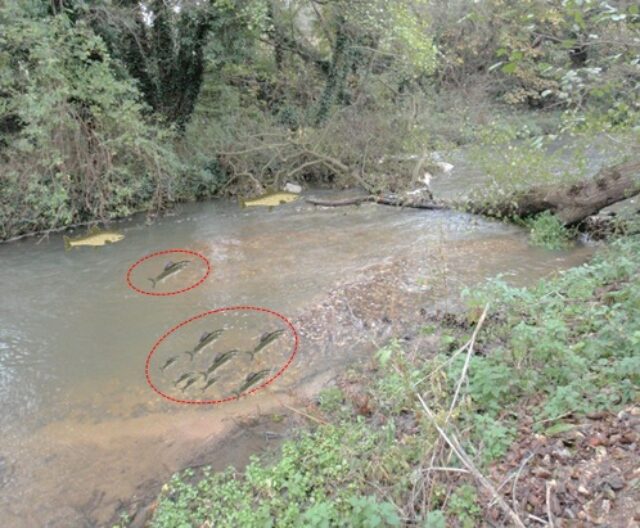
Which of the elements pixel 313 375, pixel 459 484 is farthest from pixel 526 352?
pixel 313 375

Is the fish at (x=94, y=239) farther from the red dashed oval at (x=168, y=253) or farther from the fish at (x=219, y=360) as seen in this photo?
the fish at (x=219, y=360)

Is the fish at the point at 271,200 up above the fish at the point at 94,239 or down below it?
below

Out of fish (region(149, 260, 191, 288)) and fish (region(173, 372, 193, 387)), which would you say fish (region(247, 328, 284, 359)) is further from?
fish (region(149, 260, 191, 288))

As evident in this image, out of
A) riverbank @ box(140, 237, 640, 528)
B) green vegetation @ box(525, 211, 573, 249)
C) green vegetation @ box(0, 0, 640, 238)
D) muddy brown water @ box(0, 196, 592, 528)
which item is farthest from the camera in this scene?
green vegetation @ box(0, 0, 640, 238)

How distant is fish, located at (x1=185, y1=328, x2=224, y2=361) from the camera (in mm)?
6188

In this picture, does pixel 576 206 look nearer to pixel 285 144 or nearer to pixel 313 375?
pixel 313 375

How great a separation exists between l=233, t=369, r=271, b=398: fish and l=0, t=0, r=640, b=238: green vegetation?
3581 millimetres

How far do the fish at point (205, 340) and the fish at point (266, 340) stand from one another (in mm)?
571

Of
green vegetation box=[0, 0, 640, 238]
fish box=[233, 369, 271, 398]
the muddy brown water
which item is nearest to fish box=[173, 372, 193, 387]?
the muddy brown water

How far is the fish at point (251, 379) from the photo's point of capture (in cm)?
539

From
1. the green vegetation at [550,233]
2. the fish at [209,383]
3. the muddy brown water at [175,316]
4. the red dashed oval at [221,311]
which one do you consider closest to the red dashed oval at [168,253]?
the muddy brown water at [175,316]

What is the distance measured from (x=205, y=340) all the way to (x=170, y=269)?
282 cm

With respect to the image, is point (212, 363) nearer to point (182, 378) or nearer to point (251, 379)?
point (182, 378)

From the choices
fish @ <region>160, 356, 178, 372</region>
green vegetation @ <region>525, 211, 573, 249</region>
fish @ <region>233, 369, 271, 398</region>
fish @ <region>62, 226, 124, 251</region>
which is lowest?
fish @ <region>233, 369, 271, 398</region>
